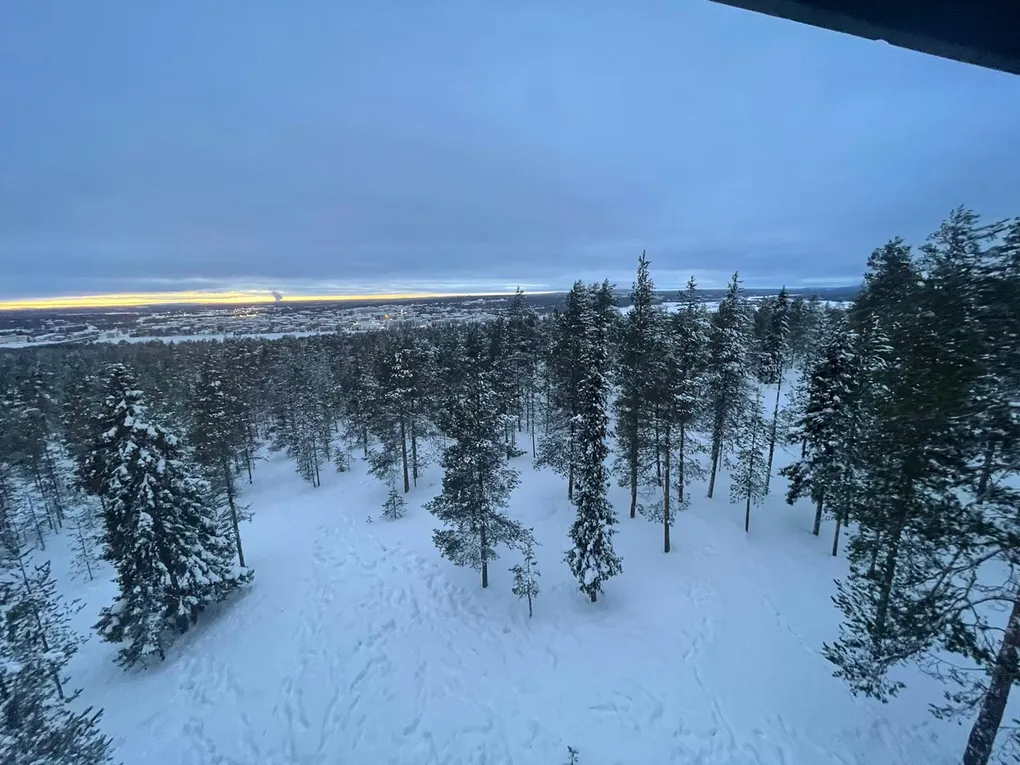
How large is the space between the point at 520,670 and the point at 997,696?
11778 millimetres

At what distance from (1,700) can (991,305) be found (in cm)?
1808

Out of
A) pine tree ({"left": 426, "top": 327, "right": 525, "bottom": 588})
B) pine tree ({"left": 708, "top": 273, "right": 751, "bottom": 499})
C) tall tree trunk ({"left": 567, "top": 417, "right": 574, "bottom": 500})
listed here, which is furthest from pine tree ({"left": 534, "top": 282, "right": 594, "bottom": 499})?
pine tree ({"left": 708, "top": 273, "right": 751, "bottom": 499})

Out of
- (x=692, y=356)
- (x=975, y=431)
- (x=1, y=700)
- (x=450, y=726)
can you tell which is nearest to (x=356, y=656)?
(x=450, y=726)

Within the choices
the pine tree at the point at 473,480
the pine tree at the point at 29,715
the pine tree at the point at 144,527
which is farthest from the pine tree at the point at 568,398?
the pine tree at the point at 29,715

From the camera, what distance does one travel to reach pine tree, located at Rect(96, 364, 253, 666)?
1516cm

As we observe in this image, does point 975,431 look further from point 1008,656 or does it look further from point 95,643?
point 95,643

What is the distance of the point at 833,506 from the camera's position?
16.7 meters

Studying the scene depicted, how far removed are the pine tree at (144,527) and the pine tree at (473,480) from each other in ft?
33.0

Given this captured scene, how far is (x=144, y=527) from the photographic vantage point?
15.3 m

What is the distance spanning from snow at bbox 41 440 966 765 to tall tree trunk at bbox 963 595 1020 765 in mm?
5338

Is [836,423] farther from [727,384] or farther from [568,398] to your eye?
[568,398]

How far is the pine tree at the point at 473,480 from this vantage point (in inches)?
667

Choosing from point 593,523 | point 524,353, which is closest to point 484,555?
point 593,523

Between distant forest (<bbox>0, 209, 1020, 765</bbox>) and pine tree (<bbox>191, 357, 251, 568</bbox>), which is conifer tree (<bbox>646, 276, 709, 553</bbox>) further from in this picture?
pine tree (<bbox>191, 357, 251, 568</bbox>)
